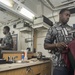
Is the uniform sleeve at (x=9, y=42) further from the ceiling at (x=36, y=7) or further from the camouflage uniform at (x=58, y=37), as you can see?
the camouflage uniform at (x=58, y=37)

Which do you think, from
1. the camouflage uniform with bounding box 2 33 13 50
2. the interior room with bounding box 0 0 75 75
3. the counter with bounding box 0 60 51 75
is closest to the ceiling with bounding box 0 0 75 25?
the interior room with bounding box 0 0 75 75

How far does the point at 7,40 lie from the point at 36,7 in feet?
5.20

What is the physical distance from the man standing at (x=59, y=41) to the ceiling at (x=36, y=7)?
121cm

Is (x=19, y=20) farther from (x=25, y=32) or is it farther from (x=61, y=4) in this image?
(x=61, y=4)

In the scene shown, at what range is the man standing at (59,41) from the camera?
146cm

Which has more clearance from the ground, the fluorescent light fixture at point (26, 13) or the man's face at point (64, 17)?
the fluorescent light fixture at point (26, 13)

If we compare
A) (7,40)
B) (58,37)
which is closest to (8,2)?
(7,40)

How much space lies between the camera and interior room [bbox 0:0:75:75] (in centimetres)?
168

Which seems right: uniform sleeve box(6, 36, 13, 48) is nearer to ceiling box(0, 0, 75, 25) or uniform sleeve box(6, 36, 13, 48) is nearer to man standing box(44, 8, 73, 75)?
ceiling box(0, 0, 75, 25)

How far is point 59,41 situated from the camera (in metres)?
1.59

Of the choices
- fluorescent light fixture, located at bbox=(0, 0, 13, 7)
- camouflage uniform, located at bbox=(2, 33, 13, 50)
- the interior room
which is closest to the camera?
the interior room

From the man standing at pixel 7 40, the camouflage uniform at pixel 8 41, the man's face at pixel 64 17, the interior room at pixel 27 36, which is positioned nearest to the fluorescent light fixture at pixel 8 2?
the interior room at pixel 27 36

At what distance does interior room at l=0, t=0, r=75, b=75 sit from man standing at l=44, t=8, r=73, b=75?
0.01 m

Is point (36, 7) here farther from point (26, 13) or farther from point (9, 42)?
point (9, 42)
